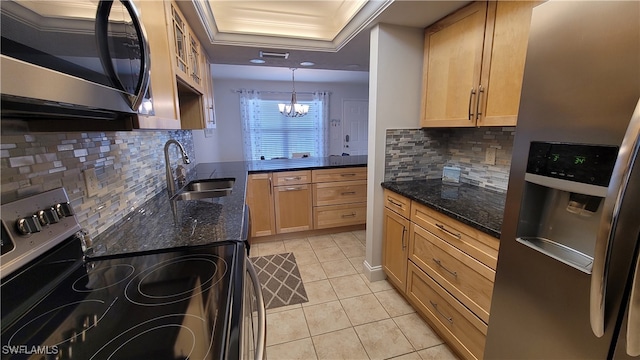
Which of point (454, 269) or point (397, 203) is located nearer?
point (454, 269)

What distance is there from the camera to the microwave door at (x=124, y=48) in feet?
1.91

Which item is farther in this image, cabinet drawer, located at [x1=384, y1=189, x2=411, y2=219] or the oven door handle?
cabinet drawer, located at [x1=384, y1=189, x2=411, y2=219]

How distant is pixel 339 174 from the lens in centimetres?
314

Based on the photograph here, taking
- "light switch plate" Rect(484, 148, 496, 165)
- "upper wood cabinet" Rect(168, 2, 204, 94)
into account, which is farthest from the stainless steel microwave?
"light switch plate" Rect(484, 148, 496, 165)

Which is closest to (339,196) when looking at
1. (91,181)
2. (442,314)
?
(442,314)

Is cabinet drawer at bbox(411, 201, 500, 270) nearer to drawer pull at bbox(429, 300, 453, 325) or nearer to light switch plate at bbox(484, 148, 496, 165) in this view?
drawer pull at bbox(429, 300, 453, 325)

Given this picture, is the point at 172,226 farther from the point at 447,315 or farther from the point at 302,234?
the point at 302,234

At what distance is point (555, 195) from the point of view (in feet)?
3.10

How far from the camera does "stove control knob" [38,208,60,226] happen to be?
2.46 feet

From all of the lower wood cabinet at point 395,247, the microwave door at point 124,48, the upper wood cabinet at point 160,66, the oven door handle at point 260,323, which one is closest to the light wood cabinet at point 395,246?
the lower wood cabinet at point 395,247

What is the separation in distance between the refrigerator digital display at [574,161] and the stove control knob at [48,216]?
1597mm

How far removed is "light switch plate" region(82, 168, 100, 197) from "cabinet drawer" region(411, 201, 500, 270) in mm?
1709

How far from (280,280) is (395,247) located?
3.55 feet

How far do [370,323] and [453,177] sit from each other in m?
1.29
